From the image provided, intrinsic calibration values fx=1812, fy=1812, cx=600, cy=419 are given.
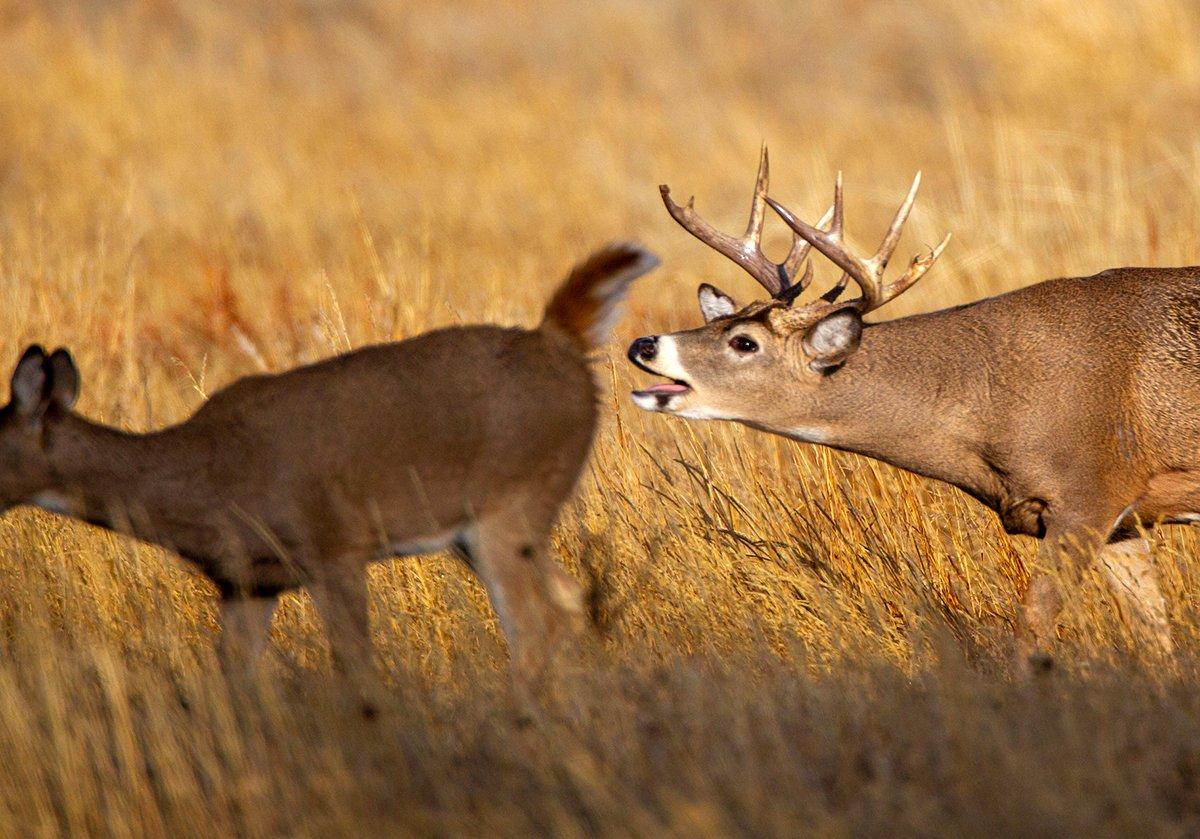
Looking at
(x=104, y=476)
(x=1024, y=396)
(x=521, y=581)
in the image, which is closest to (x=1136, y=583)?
(x=1024, y=396)

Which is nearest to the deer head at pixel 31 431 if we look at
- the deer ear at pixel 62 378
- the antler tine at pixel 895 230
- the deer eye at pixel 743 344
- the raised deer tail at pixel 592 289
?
the deer ear at pixel 62 378

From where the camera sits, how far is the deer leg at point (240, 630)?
5.08m

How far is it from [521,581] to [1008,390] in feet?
6.07

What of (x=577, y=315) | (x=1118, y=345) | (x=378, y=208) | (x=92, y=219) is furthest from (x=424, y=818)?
(x=378, y=208)

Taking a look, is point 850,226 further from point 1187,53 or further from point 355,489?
point 355,489

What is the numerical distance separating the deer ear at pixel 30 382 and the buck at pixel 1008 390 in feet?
6.44

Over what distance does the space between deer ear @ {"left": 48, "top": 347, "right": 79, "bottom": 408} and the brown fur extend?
1.90 metres

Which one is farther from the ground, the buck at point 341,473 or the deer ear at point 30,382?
the deer ear at point 30,382

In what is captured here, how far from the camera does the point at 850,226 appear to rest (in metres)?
13.5

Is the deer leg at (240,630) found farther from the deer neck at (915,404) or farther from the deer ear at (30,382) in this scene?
the deer neck at (915,404)

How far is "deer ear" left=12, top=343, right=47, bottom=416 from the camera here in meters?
4.86

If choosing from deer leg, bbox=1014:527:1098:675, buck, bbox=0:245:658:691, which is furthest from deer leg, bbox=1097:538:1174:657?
buck, bbox=0:245:658:691

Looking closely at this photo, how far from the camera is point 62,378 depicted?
495 cm

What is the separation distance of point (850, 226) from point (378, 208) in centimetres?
392
